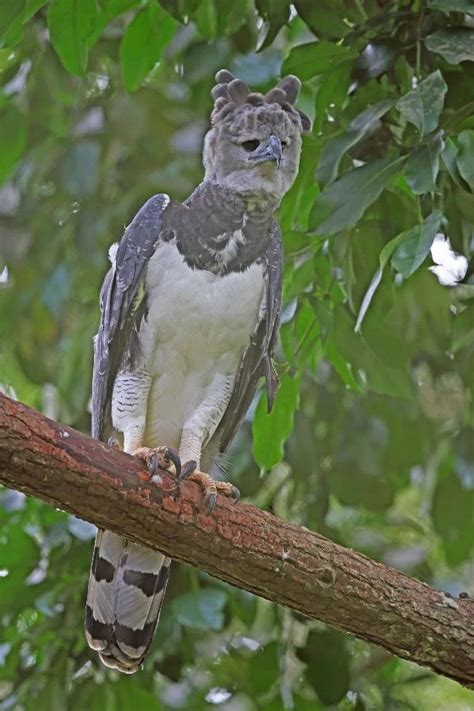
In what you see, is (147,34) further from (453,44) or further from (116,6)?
(453,44)

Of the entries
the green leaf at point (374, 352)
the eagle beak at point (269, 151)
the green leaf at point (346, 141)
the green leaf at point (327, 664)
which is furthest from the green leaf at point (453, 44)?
the green leaf at point (327, 664)

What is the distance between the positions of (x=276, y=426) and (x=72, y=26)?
0.92m

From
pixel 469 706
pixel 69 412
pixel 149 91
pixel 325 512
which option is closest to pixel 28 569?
pixel 69 412

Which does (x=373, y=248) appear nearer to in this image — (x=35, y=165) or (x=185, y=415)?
(x=185, y=415)

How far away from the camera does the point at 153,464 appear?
196 centimetres

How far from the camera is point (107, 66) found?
342 cm

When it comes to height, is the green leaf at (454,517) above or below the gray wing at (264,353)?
below

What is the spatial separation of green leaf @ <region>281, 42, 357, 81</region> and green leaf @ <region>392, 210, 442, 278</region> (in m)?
0.51

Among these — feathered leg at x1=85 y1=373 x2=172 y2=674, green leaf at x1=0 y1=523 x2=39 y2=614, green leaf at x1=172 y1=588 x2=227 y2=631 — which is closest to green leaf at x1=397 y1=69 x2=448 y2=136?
feathered leg at x1=85 y1=373 x2=172 y2=674

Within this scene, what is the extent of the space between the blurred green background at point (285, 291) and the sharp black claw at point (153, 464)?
1.52 ft

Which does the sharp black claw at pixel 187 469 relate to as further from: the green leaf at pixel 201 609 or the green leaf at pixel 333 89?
the green leaf at pixel 333 89

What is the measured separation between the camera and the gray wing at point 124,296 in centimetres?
249

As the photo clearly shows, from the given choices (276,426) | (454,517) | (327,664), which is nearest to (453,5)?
(276,426)

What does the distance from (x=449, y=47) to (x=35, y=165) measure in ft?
4.73
